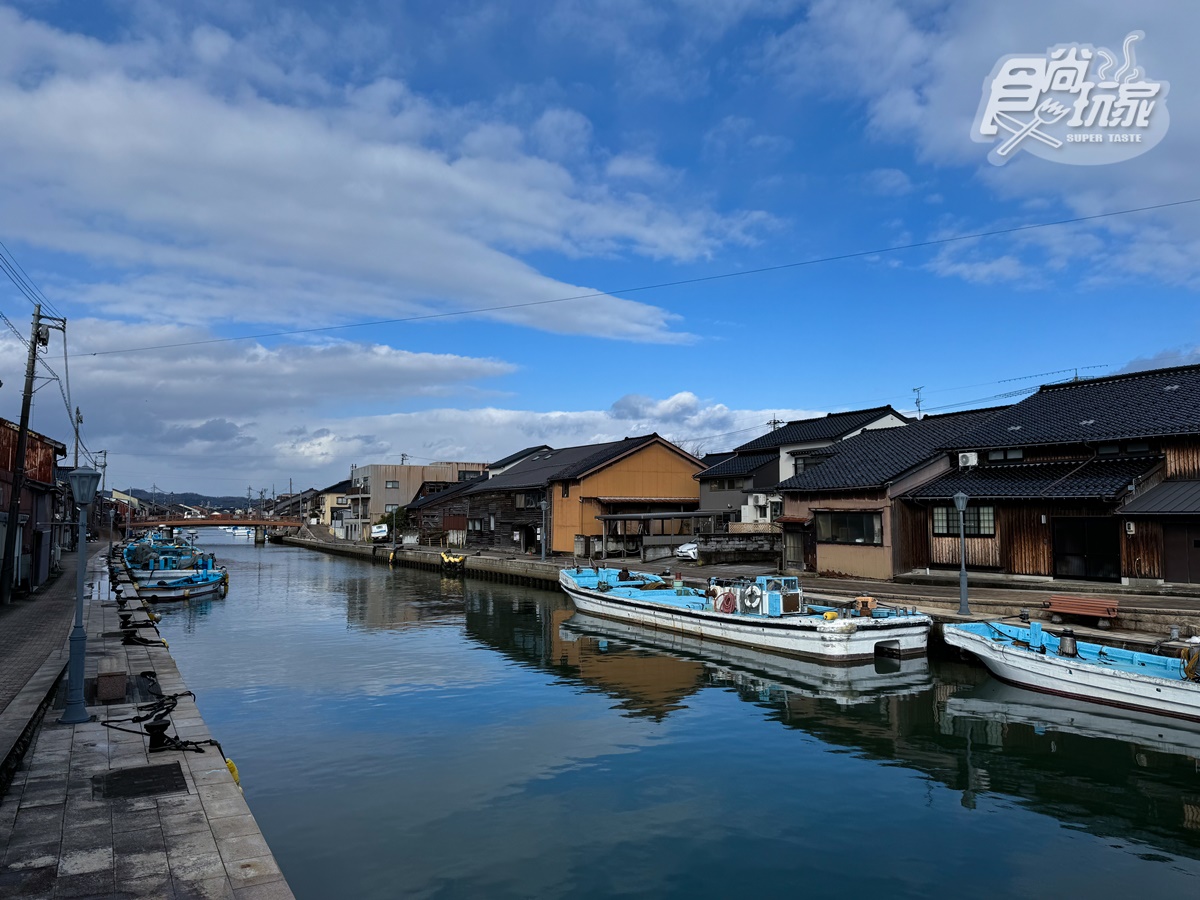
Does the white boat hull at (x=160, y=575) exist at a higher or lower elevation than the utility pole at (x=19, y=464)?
lower

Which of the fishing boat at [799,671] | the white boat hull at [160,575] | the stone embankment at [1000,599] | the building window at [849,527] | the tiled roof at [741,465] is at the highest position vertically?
the tiled roof at [741,465]

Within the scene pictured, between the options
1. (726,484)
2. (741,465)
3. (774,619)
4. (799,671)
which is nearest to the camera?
(799,671)

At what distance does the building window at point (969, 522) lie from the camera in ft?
92.4

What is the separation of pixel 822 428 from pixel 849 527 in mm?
14839

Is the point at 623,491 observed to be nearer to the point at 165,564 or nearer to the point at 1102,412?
the point at 165,564

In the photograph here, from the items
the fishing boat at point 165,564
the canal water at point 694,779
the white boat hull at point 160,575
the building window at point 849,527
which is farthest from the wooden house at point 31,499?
the building window at point 849,527

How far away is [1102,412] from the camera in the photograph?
94.4ft

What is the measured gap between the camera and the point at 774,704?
18.3 metres

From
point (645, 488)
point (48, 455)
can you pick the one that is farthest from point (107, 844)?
point (645, 488)

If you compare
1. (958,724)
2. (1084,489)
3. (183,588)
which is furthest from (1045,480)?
(183,588)

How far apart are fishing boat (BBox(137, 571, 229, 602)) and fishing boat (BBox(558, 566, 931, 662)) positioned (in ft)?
87.5

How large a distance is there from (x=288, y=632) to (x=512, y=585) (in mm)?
19090

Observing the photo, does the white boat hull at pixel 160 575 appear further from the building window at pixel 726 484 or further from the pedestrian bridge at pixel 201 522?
the pedestrian bridge at pixel 201 522

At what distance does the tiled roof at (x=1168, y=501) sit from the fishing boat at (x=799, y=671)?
838 cm
